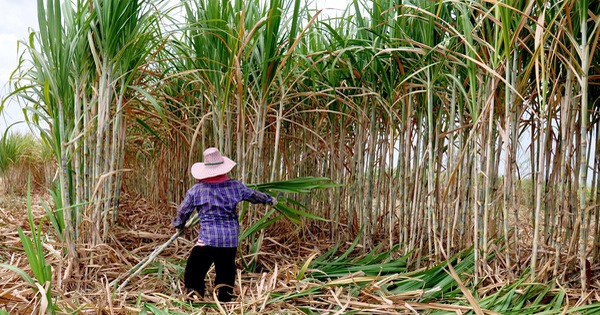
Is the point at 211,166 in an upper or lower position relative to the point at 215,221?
upper

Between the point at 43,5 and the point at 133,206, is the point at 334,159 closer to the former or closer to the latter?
the point at 43,5

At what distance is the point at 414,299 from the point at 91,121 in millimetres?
1563

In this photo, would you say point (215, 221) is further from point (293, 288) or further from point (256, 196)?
point (293, 288)

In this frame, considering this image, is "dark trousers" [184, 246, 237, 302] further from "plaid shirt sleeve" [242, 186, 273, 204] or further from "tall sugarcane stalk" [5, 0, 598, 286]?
"tall sugarcane stalk" [5, 0, 598, 286]

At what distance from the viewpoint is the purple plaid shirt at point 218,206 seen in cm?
228

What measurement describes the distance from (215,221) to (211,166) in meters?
0.25

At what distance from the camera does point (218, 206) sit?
7.47 feet

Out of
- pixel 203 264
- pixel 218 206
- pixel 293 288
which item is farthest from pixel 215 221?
pixel 293 288

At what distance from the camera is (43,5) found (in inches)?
84.4

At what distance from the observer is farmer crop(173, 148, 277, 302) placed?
2279 millimetres

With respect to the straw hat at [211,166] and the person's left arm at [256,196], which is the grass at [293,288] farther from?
the straw hat at [211,166]

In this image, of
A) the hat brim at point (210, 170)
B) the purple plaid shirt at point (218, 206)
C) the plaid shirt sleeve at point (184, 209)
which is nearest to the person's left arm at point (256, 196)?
the purple plaid shirt at point (218, 206)

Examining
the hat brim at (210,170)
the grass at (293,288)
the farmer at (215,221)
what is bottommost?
the grass at (293,288)

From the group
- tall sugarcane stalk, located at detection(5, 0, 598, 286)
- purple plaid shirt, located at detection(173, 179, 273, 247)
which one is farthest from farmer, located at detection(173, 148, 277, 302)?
tall sugarcane stalk, located at detection(5, 0, 598, 286)
